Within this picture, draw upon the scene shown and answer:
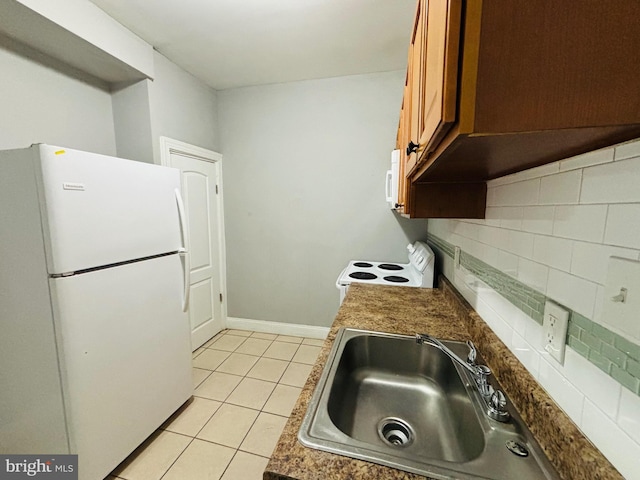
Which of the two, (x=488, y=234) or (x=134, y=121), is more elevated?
(x=134, y=121)

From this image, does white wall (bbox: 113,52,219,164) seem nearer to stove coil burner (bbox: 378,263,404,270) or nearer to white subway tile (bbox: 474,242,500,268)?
stove coil burner (bbox: 378,263,404,270)

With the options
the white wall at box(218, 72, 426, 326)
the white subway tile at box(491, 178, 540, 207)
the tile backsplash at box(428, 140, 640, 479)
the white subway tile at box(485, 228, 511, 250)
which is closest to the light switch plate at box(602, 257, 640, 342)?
the tile backsplash at box(428, 140, 640, 479)

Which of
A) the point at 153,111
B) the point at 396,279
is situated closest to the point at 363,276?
the point at 396,279

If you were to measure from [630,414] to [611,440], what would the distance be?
0.24ft

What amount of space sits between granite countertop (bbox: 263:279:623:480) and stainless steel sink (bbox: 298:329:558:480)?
0.07ft

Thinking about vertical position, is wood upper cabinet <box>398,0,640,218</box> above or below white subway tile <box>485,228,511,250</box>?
above

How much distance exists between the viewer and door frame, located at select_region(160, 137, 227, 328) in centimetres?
225

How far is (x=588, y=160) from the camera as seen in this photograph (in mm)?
565

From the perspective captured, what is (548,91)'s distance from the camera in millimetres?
400

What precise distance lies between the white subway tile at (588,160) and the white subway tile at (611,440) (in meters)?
0.48

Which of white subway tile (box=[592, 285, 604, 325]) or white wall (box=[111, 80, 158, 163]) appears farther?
white wall (box=[111, 80, 158, 163])

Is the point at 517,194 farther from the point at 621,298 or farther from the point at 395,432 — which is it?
the point at 395,432

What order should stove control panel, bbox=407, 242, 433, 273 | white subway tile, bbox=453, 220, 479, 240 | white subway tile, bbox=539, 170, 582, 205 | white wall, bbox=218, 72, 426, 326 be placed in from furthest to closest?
white wall, bbox=218, 72, 426, 326
stove control panel, bbox=407, 242, 433, 273
white subway tile, bbox=453, 220, 479, 240
white subway tile, bbox=539, 170, 582, 205

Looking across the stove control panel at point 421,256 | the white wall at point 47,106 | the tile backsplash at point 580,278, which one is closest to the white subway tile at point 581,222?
the tile backsplash at point 580,278
